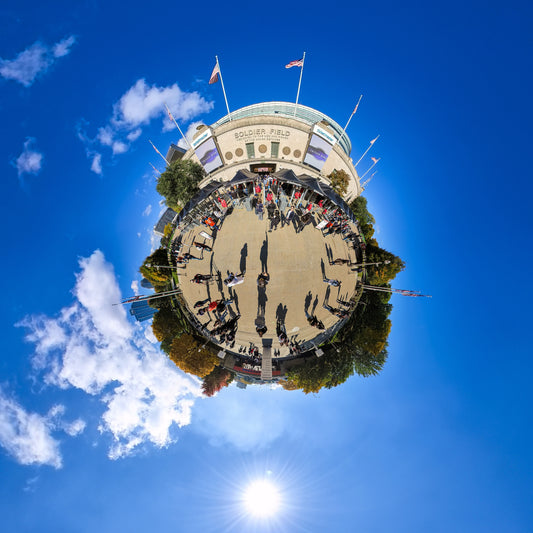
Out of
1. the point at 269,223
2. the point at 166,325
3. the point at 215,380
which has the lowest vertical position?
the point at 215,380

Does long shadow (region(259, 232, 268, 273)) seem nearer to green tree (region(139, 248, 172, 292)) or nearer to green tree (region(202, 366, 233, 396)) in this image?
green tree (region(139, 248, 172, 292))

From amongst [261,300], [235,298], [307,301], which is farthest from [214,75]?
[307,301]

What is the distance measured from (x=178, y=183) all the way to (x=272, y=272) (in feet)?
58.2

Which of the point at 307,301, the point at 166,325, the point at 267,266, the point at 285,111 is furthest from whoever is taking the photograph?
the point at 285,111

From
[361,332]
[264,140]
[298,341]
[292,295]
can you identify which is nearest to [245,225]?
[292,295]

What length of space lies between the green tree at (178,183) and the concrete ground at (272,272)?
6.96 meters

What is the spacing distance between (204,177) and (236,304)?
19042 mm

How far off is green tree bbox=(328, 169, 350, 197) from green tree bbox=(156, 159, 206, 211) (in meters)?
19.4

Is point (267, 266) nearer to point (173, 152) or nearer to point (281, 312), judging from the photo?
point (281, 312)

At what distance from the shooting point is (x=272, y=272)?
26.3 m

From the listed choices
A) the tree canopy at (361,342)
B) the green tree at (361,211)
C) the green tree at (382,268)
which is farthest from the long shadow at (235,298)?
the green tree at (361,211)

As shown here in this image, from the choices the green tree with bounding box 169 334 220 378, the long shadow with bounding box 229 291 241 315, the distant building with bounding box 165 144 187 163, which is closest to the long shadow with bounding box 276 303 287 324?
the long shadow with bounding box 229 291 241 315

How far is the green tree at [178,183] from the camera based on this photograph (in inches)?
1167

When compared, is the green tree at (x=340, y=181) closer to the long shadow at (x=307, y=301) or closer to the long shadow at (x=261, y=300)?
the long shadow at (x=307, y=301)
